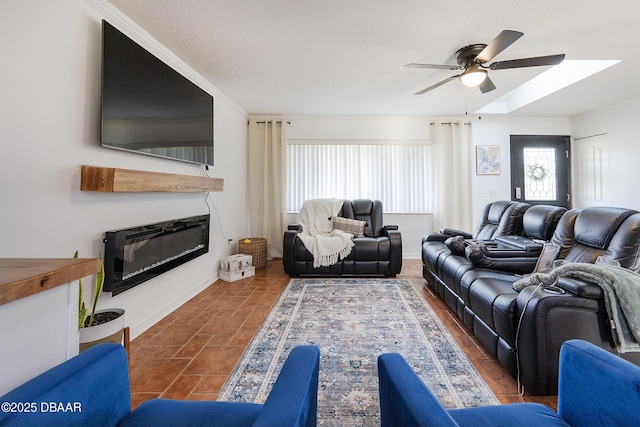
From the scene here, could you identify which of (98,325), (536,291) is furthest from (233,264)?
(536,291)

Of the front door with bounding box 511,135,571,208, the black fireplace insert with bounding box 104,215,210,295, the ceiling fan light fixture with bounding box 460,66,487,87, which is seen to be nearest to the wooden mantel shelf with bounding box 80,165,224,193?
the black fireplace insert with bounding box 104,215,210,295

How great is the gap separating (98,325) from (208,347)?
0.73m

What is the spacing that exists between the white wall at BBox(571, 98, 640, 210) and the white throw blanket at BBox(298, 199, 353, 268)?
4.22m

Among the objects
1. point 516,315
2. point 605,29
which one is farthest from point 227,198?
point 605,29

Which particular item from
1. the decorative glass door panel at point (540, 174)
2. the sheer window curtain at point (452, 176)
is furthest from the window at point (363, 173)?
the decorative glass door panel at point (540, 174)

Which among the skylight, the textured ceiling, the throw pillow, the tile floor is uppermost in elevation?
the skylight

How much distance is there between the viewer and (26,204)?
135 centimetres

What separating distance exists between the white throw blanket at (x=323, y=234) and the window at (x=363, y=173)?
0.53 m

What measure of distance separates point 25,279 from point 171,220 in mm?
1889

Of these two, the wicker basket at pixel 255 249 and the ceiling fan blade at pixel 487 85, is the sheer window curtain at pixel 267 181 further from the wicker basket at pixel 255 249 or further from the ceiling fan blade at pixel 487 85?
the ceiling fan blade at pixel 487 85

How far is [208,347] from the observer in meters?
1.92

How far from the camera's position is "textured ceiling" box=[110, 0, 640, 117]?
6.23ft

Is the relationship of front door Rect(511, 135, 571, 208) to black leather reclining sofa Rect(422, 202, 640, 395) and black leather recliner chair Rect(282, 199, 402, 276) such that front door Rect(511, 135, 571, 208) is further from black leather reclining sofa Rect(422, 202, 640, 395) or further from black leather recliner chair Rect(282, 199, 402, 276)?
black leather recliner chair Rect(282, 199, 402, 276)

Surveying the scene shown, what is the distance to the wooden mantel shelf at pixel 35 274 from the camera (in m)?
0.63
